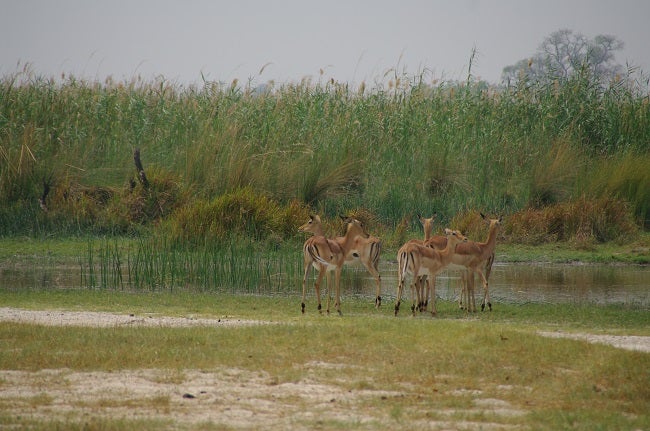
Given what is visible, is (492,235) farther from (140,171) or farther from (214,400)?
(140,171)

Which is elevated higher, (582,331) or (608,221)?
(608,221)

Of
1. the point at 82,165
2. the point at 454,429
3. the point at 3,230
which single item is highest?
the point at 82,165

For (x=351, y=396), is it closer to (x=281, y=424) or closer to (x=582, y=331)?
(x=281, y=424)

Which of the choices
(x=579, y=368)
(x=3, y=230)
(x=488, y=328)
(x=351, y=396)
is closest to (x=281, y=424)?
(x=351, y=396)

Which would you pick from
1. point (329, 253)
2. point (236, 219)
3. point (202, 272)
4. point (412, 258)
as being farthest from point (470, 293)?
point (236, 219)

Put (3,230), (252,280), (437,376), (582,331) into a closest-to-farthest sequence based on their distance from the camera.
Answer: (437,376), (582,331), (252,280), (3,230)

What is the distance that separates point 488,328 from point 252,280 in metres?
5.63

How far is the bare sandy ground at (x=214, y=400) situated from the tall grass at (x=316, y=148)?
37.1 ft

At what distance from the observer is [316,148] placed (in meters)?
22.0

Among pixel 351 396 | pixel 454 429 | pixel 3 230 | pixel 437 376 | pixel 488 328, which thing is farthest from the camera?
pixel 3 230

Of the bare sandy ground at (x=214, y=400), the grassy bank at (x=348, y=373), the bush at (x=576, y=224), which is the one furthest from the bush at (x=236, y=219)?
the bare sandy ground at (x=214, y=400)

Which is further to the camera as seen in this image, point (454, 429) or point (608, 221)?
point (608, 221)

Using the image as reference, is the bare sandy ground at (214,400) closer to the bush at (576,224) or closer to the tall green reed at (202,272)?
the tall green reed at (202,272)

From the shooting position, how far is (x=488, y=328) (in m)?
10.1
